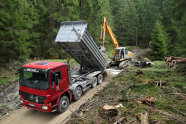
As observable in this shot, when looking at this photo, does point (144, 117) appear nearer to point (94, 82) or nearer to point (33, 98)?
point (33, 98)

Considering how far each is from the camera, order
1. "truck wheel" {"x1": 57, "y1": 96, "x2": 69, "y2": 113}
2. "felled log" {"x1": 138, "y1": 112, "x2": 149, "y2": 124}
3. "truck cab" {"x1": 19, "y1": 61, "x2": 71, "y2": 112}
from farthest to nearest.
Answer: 1. "truck wheel" {"x1": 57, "y1": 96, "x2": 69, "y2": 113}
2. "truck cab" {"x1": 19, "y1": 61, "x2": 71, "y2": 112}
3. "felled log" {"x1": 138, "y1": 112, "x2": 149, "y2": 124}

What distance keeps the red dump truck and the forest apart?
4320 mm

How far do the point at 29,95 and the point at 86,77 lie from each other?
12.3ft

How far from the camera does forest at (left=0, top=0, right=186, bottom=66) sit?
9359mm

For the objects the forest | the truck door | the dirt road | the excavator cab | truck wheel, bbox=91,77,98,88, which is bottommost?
the dirt road

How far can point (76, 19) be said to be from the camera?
1883 cm

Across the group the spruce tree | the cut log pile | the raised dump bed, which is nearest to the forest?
the spruce tree

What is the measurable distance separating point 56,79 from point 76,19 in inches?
609

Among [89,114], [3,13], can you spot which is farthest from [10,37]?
[89,114]

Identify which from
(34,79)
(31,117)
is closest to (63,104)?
(31,117)

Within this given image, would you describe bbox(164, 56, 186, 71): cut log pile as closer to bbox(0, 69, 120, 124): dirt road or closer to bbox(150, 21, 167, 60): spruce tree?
bbox(0, 69, 120, 124): dirt road

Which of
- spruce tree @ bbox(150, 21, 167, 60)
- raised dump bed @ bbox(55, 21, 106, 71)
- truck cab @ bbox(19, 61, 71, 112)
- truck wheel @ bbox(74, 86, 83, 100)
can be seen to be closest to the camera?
truck cab @ bbox(19, 61, 71, 112)

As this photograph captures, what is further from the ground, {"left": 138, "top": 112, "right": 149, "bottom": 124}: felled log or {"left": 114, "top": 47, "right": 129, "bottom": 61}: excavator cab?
{"left": 114, "top": 47, "right": 129, "bottom": 61}: excavator cab

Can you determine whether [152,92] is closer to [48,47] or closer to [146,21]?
[48,47]
